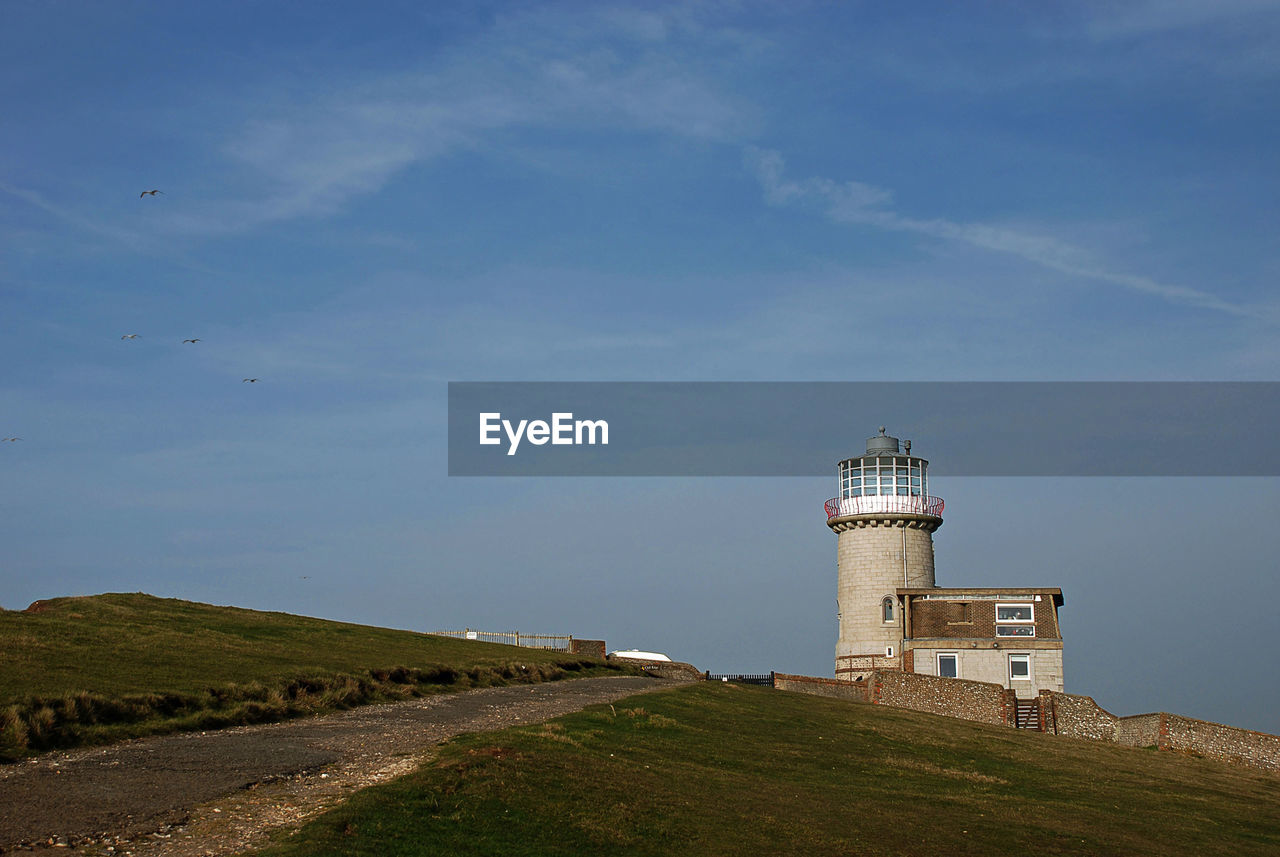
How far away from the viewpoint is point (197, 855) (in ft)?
42.7

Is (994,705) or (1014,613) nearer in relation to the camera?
(994,705)

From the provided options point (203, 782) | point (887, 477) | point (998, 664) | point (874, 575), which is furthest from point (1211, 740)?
point (203, 782)

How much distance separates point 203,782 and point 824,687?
142ft

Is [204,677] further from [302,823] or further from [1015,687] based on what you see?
[1015,687]

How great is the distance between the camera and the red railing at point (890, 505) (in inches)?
2486

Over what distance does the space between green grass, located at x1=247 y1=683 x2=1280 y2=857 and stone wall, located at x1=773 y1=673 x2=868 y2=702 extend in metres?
17.3

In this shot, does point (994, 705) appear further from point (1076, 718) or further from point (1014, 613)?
point (1014, 613)

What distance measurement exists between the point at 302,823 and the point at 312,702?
13.1 meters

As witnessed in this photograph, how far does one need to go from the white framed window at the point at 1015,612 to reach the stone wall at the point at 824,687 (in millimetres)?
9081

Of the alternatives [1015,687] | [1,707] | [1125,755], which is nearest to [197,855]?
[1,707]

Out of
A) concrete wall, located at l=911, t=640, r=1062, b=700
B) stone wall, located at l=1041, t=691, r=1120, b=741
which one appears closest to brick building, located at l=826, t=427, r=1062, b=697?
concrete wall, located at l=911, t=640, r=1062, b=700

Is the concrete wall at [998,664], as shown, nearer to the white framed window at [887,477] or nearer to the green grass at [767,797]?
the white framed window at [887,477]

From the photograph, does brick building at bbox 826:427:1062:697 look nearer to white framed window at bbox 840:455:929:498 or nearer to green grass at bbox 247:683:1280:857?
white framed window at bbox 840:455:929:498

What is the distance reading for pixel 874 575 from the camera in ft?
205
